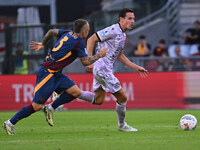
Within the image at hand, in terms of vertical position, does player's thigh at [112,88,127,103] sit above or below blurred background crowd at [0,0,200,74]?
below

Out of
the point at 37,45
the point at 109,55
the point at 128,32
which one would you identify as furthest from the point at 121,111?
the point at 128,32

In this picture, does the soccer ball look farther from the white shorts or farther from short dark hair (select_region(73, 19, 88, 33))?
short dark hair (select_region(73, 19, 88, 33))

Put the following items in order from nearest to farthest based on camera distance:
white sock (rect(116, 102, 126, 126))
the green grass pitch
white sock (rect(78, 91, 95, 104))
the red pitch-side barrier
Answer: the green grass pitch, white sock (rect(116, 102, 126, 126)), white sock (rect(78, 91, 95, 104)), the red pitch-side barrier

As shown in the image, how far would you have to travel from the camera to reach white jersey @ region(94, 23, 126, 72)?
9.50 m

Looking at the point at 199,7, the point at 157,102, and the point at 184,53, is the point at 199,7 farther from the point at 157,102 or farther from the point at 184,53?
the point at 157,102

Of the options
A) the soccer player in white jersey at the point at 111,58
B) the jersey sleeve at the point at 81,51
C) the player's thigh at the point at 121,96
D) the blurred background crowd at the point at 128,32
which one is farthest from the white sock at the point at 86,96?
the blurred background crowd at the point at 128,32

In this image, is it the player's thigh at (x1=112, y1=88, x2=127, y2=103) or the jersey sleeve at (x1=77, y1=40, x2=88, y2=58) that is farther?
the player's thigh at (x1=112, y1=88, x2=127, y2=103)

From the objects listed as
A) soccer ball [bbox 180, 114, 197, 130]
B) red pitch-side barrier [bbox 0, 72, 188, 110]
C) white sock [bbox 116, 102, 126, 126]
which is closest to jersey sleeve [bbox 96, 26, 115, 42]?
white sock [bbox 116, 102, 126, 126]

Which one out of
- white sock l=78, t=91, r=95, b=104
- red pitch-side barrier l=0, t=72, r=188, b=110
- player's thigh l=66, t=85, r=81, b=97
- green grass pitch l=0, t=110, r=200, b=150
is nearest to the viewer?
green grass pitch l=0, t=110, r=200, b=150

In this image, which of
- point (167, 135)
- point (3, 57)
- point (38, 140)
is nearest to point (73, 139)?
point (38, 140)

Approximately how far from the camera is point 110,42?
9.61 m

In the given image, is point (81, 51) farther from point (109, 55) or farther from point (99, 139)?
point (99, 139)

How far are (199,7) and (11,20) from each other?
900 cm

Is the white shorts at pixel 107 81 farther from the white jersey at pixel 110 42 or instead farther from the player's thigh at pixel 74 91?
the player's thigh at pixel 74 91
